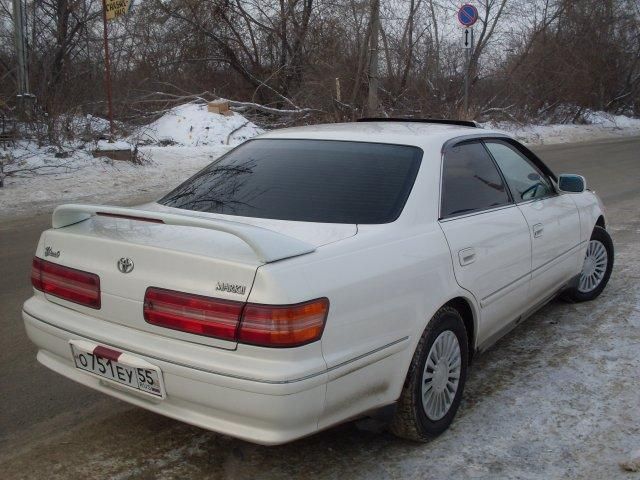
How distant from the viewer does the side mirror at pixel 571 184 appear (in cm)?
445

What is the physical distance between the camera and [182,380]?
2.48 m

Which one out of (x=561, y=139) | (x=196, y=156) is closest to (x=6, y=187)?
(x=196, y=156)

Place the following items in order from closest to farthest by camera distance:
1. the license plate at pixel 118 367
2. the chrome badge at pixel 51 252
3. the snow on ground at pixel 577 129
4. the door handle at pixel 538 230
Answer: the license plate at pixel 118 367
the chrome badge at pixel 51 252
the door handle at pixel 538 230
the snow on ground at pixel 577 129

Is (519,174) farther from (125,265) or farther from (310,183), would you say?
(125,265)

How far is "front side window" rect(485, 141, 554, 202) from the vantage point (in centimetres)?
394

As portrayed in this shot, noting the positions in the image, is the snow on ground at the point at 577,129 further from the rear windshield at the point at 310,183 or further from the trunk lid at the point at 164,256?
the trunk lid at the point at 164,256

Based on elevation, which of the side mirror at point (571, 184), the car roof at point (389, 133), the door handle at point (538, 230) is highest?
the car roof at point (389, 133)

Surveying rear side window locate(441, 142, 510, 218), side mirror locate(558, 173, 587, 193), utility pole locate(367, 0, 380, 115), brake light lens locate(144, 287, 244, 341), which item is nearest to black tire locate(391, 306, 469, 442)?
rear side window locate(441, 142, 510, 218)

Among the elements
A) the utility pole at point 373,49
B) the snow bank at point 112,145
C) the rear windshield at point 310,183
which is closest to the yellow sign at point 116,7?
the snow bank at point 112,145

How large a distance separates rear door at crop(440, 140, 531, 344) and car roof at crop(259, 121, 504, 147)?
0.37 feet

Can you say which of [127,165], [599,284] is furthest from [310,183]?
[127,165]

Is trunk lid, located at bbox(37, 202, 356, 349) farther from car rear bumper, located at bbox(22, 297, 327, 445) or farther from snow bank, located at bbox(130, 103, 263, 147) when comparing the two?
snow bank, located at bbox(130, 103, 263, 147)

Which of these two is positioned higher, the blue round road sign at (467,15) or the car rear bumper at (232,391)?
the blue round road sign at (467,15)

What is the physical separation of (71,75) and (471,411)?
13.6 m
